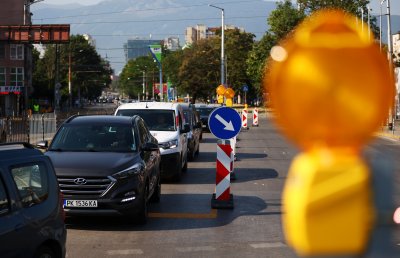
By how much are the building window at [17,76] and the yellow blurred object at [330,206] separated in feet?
264

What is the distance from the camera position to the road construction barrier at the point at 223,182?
11734 mm

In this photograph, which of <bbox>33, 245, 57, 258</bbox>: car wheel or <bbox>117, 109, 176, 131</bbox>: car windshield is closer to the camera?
<bbox>33, 245, 57, 258</bbox>: car wheel

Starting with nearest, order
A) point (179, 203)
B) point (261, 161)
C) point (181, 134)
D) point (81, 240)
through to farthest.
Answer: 1. point (81, 240)
2. point (179, 203)
3. point (181, 134)
4. point (261, 161)

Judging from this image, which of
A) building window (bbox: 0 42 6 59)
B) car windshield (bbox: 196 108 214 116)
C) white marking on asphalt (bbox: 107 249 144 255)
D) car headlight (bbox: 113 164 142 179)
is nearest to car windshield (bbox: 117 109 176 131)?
car headlight (bbox: 113 164 142 179)

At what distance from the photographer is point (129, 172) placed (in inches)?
393

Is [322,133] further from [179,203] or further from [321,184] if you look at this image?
[179,203]

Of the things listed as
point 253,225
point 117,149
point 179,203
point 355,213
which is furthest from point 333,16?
point 179,203

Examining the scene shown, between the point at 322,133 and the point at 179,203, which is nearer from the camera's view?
the point at 322,133

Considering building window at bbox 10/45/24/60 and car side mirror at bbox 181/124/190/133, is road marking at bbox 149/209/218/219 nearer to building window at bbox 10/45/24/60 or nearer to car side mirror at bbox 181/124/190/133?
car side mirror at bbox 181/124/190/133

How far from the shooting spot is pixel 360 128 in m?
1.12

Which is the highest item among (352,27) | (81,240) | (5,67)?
(5,67)

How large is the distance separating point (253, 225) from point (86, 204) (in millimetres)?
2622

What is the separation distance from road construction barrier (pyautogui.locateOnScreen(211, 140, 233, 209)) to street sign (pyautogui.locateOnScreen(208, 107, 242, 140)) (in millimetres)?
789

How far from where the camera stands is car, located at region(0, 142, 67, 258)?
5.69 metres
